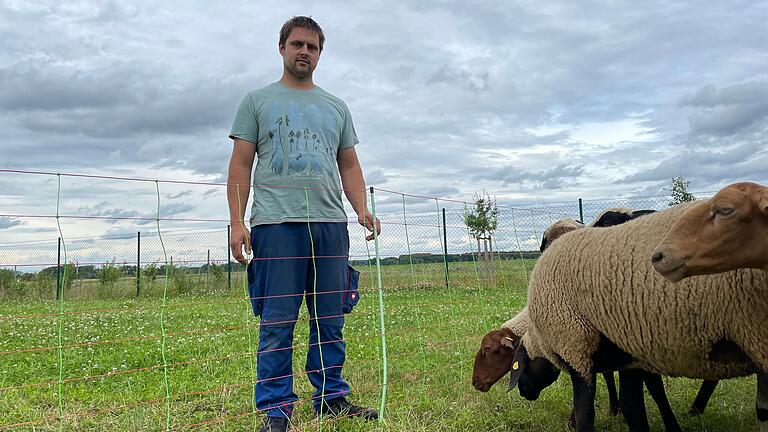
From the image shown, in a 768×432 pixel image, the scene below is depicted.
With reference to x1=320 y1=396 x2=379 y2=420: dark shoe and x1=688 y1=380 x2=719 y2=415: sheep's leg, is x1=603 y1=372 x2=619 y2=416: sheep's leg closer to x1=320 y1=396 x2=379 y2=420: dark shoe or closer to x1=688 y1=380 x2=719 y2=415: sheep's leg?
x1=688 y1=380 x2=719 y2=415: sheep's leg

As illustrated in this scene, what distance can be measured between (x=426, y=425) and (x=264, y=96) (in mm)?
2680

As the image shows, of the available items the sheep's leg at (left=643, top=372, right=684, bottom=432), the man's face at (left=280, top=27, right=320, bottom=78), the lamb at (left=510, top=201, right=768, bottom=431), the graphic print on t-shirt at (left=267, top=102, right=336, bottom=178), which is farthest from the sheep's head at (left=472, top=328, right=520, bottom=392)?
the man's face at (left=280, top=27, right=320, bottom=78)

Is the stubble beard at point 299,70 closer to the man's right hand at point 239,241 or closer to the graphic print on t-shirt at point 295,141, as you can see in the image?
the graphic print on t-shirt at point 295,141

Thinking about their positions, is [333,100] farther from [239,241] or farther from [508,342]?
[508,342]

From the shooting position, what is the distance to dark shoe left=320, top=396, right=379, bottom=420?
15.0 ft

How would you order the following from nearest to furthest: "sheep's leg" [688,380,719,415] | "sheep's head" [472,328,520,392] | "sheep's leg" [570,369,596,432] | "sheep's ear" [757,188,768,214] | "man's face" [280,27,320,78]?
"sheep's ear" [757,188,768,214], "sheep's leg" [570,369,596,432], "man's face" [280,27,320,78], "sheep's leg" [688,380,719,415], "sheep's head" [472,328,520,392]

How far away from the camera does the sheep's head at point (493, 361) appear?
18.1ft

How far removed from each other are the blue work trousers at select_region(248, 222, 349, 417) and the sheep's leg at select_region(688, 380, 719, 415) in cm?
298

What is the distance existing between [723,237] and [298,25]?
304 cm

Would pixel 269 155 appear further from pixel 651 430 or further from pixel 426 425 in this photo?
pixel 651 430

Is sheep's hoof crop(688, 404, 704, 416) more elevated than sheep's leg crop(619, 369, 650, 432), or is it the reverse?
sheep's leg crop(619, 369, 650, 432)

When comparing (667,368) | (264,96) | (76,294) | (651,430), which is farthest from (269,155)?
(76,294)

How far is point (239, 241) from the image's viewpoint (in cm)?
414

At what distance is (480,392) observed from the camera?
569 centimetres
